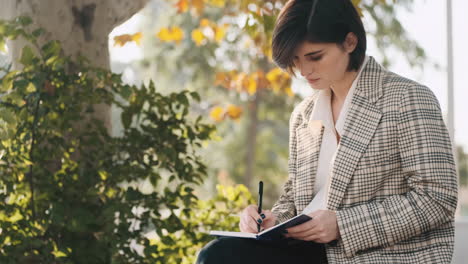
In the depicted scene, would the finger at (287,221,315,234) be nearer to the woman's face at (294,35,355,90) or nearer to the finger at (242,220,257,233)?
the finger at (242,220,257,233)

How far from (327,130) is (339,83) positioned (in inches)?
5.8

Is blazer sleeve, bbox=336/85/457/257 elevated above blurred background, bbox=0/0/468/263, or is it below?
below

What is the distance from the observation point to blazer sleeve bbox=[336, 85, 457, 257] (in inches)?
56.2

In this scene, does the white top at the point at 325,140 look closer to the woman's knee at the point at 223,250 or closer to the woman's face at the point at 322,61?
the woman's face at the point at 322,61

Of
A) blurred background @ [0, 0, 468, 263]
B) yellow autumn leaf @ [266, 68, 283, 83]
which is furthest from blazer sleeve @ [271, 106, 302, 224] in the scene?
blurred background @ [0, 0, 468, 263]

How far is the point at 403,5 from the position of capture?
22.6 feet

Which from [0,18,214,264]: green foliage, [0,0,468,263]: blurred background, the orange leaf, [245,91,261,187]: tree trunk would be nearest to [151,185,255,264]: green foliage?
[0,18,214,264]: green foliage

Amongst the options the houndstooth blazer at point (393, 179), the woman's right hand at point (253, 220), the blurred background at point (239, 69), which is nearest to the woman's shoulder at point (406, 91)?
the houndstooth blazer at point (393, 179)

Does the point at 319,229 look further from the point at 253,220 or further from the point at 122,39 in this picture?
the point at 122,39

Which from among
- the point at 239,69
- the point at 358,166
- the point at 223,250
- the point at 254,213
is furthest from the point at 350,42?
the point at 239,69

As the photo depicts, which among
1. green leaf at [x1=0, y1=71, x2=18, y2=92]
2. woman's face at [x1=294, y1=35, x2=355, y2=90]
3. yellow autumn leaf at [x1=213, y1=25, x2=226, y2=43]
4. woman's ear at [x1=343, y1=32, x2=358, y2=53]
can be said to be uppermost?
yellow autumn leaf at [x1=213, y1=25, x2=226, y2=43]

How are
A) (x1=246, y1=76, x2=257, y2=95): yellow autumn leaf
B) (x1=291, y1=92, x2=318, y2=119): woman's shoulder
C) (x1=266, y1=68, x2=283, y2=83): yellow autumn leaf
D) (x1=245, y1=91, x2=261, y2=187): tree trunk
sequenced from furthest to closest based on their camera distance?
(x1=245, y1=91, x2=261, y2=187): tree trunk → (x1=246, y1=76, x2=257, y2=95): yellow autumn leaf → (x1=266, y1=68, x2=283, y2=83): yellow autumn leaf → (x1=291, y1=92, x2=318, y2=119): woman's shoulder

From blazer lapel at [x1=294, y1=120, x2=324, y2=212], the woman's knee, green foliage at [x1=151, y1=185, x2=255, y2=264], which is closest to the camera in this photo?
the woman's knee

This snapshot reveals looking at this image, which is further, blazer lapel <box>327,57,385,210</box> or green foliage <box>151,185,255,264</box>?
green foliage <box>151,185,255,264</box>
